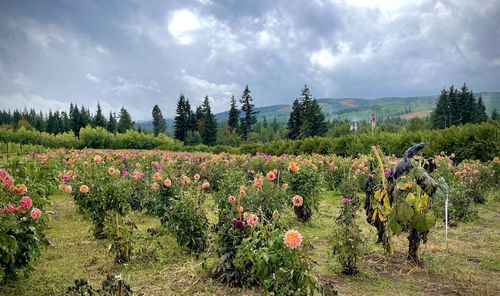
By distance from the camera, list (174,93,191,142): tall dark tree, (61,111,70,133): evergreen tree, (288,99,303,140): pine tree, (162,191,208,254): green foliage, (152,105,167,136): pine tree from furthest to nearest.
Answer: (152,105,167,136): pine tree → (61,111,70,133): evergreen tree → (174,93,191,142): tall dark tree → (288,99,303,140): pine tree → (162,191,208,254): green foliage

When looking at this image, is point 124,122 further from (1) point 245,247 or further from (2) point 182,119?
(1) point 245,247

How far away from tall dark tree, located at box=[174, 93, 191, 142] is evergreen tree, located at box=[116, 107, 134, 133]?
11.4 meters

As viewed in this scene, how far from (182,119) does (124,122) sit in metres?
13.2

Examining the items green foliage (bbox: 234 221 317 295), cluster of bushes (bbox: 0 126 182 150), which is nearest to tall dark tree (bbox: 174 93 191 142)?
cluster of bushes (bbox: 0 126 182 150)

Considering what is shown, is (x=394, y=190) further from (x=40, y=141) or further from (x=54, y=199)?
Result: (x=40, y=141)

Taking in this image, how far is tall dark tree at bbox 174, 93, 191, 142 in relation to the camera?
Answer: 61.1 metres

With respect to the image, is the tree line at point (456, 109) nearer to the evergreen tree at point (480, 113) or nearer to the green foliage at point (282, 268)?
the evergreen tree at point (480, 113)

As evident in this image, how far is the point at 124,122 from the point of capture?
67750 mm

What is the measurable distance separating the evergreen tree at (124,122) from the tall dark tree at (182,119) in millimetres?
11428

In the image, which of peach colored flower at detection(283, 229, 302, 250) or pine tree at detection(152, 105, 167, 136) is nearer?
peach colored flower at detection(283, 229, 302, 250)

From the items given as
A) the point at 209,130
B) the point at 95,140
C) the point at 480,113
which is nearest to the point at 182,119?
the point at 209,130

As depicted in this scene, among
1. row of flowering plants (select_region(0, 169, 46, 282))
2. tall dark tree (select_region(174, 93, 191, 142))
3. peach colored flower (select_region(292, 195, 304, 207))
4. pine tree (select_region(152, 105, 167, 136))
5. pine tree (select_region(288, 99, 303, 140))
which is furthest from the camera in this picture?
pine tree (select_region(152, 105, 167, 136))

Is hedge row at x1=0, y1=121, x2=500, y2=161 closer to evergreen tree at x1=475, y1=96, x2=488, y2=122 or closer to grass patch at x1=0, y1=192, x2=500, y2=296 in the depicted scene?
grass patch at x1=0, y1=192, x2=500, y2=296

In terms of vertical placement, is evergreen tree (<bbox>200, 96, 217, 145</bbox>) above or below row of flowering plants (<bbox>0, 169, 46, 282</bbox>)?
above
